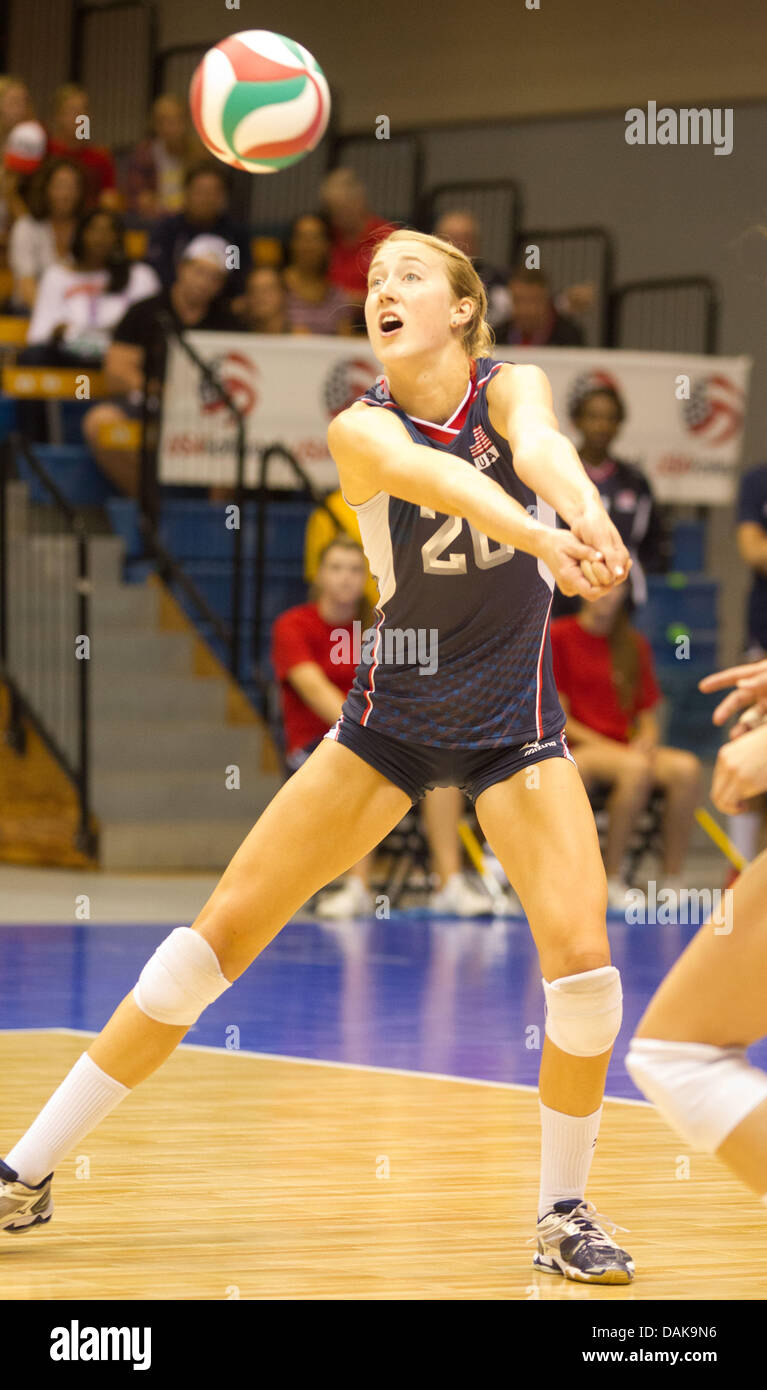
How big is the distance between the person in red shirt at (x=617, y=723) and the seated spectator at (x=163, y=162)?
5.25 meters

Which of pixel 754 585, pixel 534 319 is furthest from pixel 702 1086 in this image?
pixel 534 319

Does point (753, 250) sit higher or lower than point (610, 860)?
higher

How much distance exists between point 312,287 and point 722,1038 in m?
10.6

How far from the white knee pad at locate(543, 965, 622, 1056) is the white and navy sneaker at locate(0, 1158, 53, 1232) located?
3.25ft

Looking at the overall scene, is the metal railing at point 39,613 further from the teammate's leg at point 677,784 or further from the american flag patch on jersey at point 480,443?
the american flag patch on jersey at point 480,443

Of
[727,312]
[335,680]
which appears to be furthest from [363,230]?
[335,680]

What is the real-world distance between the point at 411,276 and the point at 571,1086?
5.03 ft

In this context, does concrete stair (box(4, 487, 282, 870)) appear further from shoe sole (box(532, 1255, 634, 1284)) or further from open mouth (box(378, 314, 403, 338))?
shoe sole (box(532, 1255, 634, 1284))

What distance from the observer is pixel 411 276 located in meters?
3.96

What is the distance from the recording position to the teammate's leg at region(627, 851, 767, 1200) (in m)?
2.85

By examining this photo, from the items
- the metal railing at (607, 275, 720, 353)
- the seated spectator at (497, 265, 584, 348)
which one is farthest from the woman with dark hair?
the metal railing at (607, 275, 720, 353)

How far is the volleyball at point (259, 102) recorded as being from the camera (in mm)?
6031

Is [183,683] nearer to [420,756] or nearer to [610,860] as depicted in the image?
[610,860]

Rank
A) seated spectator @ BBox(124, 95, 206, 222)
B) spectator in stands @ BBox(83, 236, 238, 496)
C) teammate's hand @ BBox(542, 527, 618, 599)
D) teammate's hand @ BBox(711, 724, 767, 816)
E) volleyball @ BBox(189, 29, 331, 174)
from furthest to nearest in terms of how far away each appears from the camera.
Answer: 1. seated spectator @ BBox(124, 95, 206, 222)
2. spectator in stands @ BBox(83, 236, 238, 496)
3. volleyball @ BBox(189, 29, 331, 174)
4. teammate's hand @ BBox(542, 527, 618, 599)
5. teammate's hand @ BBox(711, 724, 767, 816)
